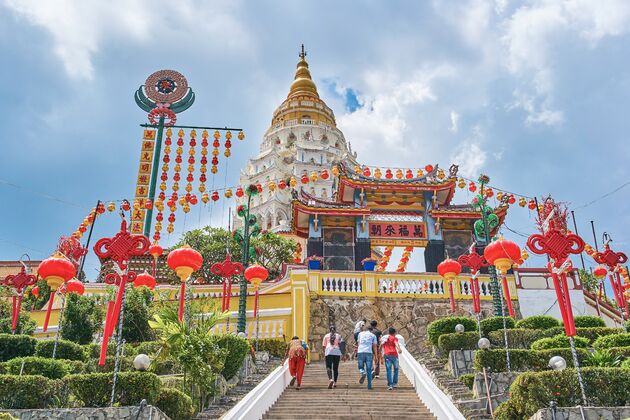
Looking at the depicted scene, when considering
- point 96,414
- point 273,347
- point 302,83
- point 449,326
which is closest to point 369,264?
point 273,347

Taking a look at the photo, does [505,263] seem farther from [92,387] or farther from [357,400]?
[92,387]

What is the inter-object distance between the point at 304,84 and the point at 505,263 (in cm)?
5024

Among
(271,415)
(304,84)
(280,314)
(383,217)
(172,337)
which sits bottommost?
(271,415)

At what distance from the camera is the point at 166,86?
108ft

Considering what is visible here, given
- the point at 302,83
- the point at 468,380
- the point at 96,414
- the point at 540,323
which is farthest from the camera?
the point at 302,83

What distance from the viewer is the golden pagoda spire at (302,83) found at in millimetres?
59438

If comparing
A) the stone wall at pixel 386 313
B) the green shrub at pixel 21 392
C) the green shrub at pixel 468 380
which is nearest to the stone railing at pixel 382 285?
the stone wall at pixel 386 313

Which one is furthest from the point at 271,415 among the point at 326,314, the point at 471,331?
the point at 326,314

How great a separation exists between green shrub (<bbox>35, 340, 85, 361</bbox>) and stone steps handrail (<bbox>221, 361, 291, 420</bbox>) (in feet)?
16.6

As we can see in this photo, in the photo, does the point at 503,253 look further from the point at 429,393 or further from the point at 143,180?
the point at 143,180

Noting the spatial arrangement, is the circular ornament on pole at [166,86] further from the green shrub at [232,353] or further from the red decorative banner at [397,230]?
the green shrub at [232,353]

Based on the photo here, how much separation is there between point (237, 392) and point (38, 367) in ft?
12.3

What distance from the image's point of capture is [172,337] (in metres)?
10.1

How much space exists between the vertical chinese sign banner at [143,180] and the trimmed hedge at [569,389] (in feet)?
77.5
